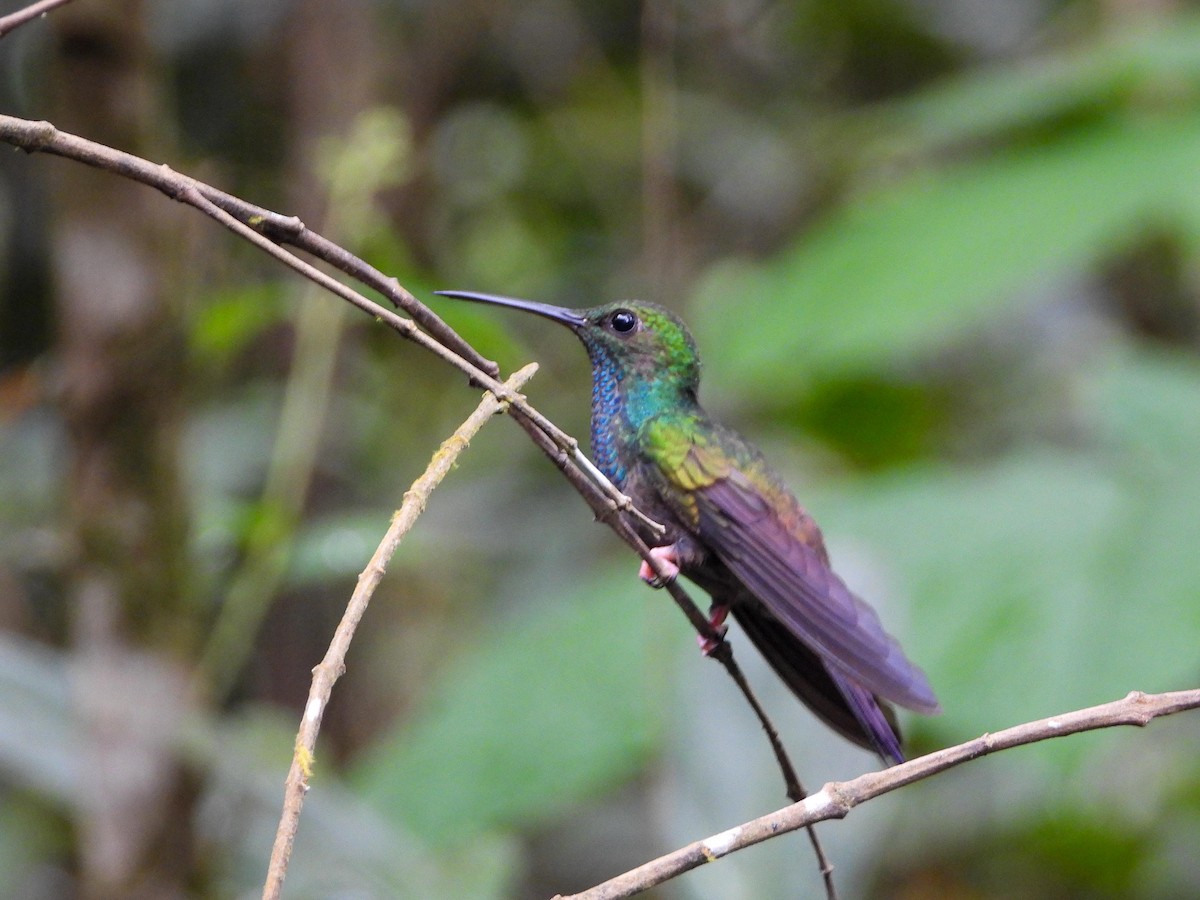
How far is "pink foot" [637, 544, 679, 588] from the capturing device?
6.23ft

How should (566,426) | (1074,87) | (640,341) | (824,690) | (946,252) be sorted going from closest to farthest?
(824,690) < (640,341) < (946,252) < (1074,87) < (566,426)

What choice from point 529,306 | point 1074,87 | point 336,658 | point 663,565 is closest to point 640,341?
point 529,306

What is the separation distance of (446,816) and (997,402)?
3.74 m

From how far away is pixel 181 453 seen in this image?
284 centimetres

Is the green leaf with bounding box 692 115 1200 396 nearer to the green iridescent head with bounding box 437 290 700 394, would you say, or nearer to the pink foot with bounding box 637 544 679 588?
the green iridescent head with bounding box 437 290 700 394

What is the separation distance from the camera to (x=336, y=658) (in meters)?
1.27

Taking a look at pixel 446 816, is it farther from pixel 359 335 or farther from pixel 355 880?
pixel 359 335

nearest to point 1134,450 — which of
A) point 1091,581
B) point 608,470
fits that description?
point 1091,581

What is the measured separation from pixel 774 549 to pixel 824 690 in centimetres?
29

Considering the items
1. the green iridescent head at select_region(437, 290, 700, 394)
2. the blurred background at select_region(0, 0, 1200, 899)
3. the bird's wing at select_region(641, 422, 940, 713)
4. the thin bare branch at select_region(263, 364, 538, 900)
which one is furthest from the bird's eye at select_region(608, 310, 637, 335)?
the thin bare branch at select_region(263, 364, 538, 900)

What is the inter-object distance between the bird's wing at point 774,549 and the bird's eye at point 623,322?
211mm

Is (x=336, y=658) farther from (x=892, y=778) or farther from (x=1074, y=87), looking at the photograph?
(x=1074, y=87)

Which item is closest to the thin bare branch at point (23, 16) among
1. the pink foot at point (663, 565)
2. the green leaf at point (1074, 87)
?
the pink foot at point (663, 565)

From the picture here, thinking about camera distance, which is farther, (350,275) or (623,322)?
(623,322)
